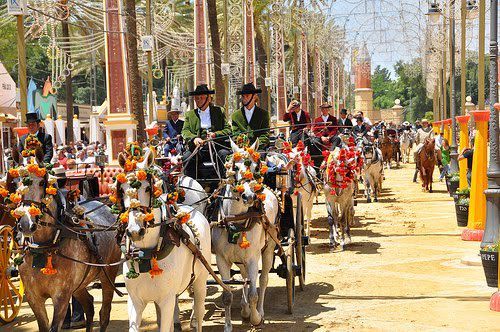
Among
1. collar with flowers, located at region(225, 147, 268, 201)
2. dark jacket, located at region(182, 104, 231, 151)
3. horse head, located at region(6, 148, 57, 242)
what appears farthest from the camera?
dark jacket, located at region(182, 104, 231, 151)

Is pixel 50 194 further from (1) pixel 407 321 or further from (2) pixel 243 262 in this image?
(1) pixel 407 321

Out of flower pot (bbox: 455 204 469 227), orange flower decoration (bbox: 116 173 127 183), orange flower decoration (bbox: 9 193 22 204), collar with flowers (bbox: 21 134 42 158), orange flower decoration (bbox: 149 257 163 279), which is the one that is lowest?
flower pot (bbox: 455 204 469 227)

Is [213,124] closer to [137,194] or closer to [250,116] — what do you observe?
[250,116]

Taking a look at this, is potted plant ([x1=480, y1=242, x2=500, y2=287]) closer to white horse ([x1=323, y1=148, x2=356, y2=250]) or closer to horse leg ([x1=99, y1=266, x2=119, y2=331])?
white horse ([x1=323, y1=148, x2=356, y2=250])

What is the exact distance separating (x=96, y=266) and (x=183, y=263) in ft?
4.62

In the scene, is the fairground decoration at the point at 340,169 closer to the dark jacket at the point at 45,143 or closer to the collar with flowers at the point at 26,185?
the dark jacket at the point at 45,143

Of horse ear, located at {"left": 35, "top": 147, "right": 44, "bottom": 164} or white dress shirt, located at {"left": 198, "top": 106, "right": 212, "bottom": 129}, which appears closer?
horse ear, located at {"left": 35, "top": 147, "right": 44, "bottom": 164}

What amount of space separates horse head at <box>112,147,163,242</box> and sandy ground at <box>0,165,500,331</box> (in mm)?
3351

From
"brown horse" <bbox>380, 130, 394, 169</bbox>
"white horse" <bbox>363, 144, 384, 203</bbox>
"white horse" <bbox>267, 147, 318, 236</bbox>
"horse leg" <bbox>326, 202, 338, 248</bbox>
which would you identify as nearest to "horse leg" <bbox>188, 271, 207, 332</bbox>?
"white horse" <bbox>267, 147, 318, 236</bbox>

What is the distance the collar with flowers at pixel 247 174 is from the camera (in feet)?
32.3

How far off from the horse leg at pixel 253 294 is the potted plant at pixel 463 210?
1065cm

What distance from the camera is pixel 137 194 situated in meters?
7.69

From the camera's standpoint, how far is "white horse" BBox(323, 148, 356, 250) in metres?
17.5

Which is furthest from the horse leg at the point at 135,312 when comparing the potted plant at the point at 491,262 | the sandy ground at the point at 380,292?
the potted plant at the point at 491,262
